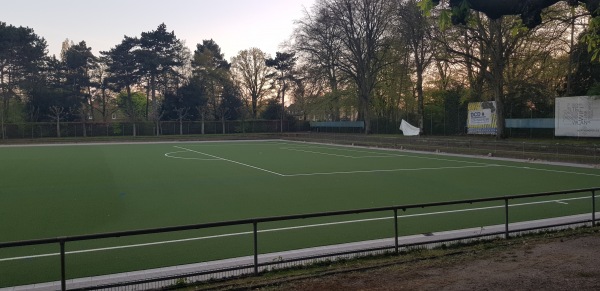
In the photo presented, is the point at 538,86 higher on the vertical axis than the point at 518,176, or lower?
higher

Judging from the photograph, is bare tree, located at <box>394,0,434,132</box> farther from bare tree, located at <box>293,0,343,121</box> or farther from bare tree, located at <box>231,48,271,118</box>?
bare tree, located at <box>231,48,271,118</box>

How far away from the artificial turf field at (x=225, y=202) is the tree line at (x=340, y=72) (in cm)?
1132

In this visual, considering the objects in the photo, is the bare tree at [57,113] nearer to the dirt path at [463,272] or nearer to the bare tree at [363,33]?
the bare tree at [363,33]

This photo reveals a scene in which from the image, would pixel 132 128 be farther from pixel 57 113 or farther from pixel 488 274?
pixel 488 274

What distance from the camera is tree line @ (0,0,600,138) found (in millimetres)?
40125

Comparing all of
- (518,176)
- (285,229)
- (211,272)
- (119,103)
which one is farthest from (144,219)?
(119,103)

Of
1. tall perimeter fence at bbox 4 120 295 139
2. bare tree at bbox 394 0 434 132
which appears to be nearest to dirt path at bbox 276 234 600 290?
bare tree at bbox 394 0 434 132

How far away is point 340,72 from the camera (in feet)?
214

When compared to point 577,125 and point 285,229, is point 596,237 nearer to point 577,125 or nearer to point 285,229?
point 285,229

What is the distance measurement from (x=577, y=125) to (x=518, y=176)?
13659 millimetres

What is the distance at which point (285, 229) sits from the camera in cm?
1202

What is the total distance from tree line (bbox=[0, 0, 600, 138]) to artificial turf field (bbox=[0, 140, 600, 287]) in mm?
11316

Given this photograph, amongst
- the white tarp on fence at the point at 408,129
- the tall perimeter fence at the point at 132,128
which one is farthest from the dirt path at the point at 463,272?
the tall perimeter fence at the point at 132,128

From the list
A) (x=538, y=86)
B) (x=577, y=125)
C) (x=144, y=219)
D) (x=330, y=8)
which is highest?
(x=330, y=8)
